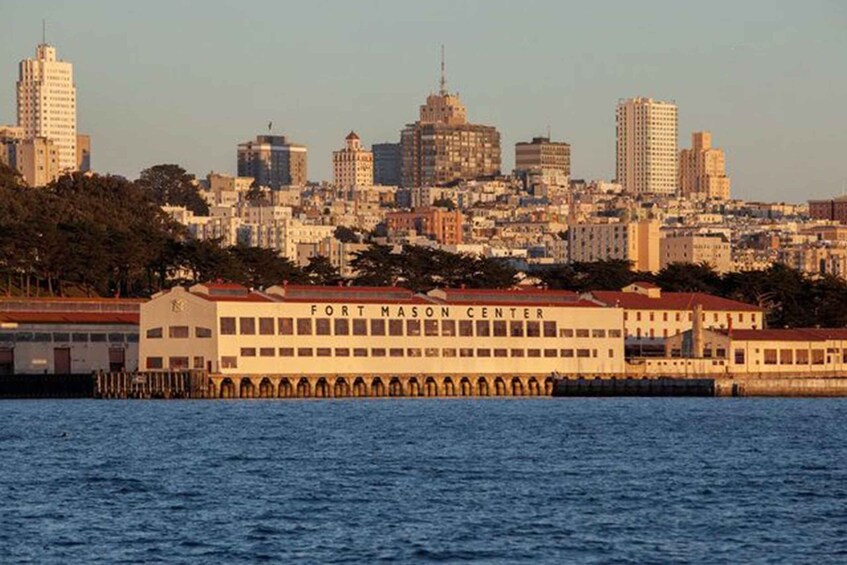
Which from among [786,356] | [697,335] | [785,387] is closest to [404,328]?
[697,335]

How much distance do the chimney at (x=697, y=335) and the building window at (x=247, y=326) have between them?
33.4m

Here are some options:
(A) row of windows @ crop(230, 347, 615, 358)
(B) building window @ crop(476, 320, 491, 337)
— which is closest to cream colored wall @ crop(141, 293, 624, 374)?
(A) row of windows @ crop(230, 347, 615, 358)

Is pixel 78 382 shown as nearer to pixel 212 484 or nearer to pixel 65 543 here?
pixel 212 484

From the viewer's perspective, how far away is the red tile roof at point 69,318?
145m

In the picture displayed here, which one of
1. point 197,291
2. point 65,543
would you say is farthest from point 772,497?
point 197,291

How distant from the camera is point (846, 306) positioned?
185250mm

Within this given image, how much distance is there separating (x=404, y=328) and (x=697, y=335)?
921 inches

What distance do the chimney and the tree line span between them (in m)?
27.7

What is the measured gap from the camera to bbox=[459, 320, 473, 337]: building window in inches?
5679

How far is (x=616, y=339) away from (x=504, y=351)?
9.04m

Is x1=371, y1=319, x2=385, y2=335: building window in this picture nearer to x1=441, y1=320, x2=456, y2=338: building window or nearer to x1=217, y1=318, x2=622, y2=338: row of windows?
x1=217, y1=318, x2=622, y2=338: row of windows

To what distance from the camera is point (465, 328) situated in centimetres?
14438

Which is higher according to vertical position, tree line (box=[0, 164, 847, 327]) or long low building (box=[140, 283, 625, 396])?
tree line (box=[0, 164, 847, 327])

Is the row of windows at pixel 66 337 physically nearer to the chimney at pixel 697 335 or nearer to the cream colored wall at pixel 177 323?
the cream colored wall at pixel 177 323
